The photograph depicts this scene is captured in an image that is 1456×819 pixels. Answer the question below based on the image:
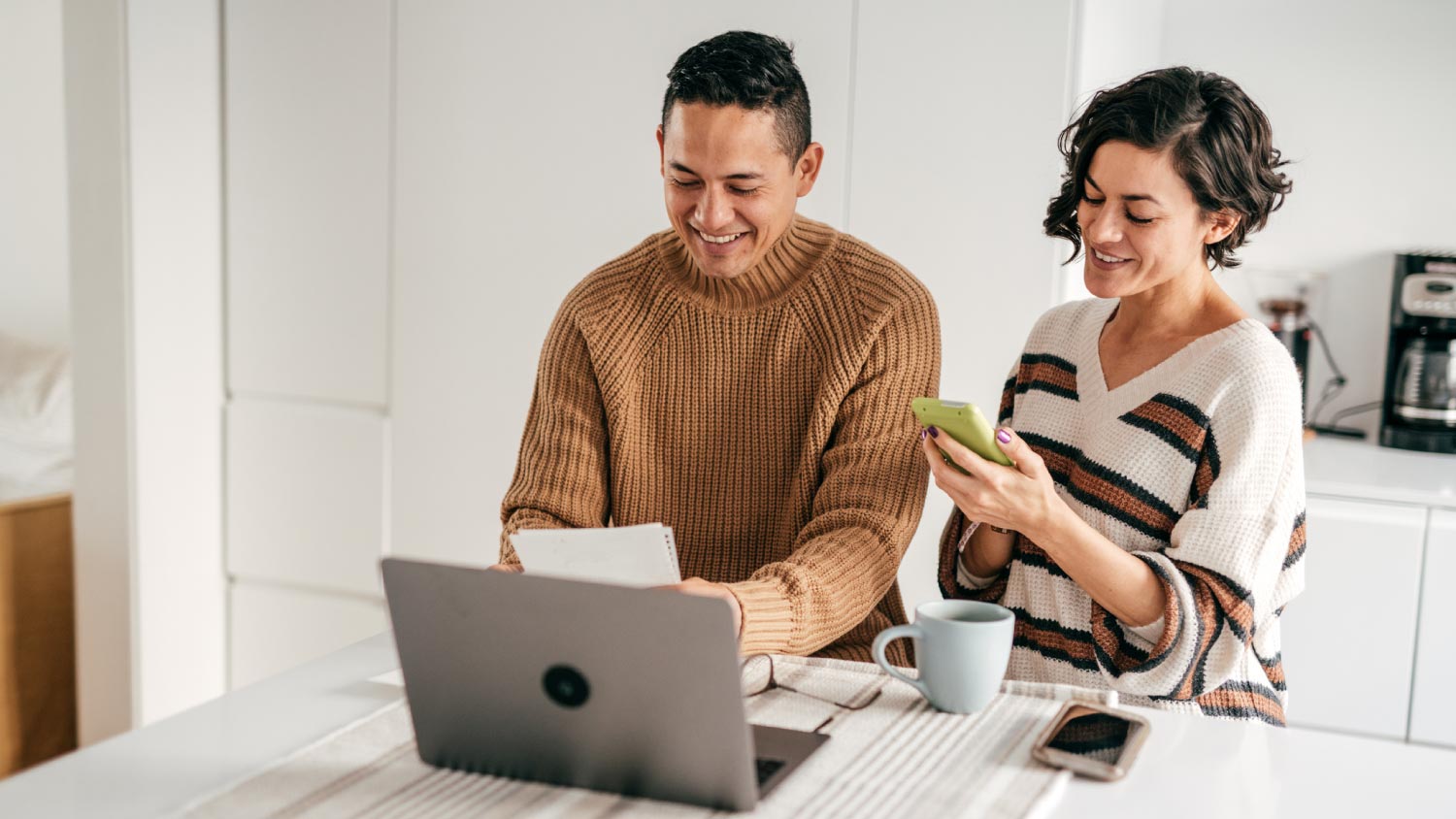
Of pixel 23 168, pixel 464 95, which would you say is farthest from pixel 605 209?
pixel 23 168

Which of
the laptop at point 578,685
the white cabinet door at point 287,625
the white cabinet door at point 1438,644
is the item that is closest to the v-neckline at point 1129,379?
the laptop at point 578,685

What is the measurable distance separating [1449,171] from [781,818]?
7.63 ft

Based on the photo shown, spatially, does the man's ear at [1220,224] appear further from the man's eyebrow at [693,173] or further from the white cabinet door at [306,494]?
the white cabinet door at [306,494]

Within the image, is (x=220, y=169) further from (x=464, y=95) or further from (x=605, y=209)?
(x=605, y=209)

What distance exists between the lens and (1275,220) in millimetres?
2748

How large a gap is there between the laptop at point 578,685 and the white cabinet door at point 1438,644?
5.23 ft

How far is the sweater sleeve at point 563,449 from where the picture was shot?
1538mm

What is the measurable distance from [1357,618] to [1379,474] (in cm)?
27

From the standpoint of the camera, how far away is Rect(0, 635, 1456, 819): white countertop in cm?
95

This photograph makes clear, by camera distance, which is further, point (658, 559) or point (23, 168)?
point (23, 168)

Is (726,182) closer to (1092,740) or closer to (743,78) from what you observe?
(743,78)

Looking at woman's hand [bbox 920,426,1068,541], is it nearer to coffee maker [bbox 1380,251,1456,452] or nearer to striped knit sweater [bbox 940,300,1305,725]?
striped knit sweater [bbox 940,300,1305,725]

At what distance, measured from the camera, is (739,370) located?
155cm

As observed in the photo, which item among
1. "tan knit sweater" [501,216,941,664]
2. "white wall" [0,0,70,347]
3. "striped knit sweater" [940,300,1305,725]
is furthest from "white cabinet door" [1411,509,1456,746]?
"white wall" [0,0,70,347]
